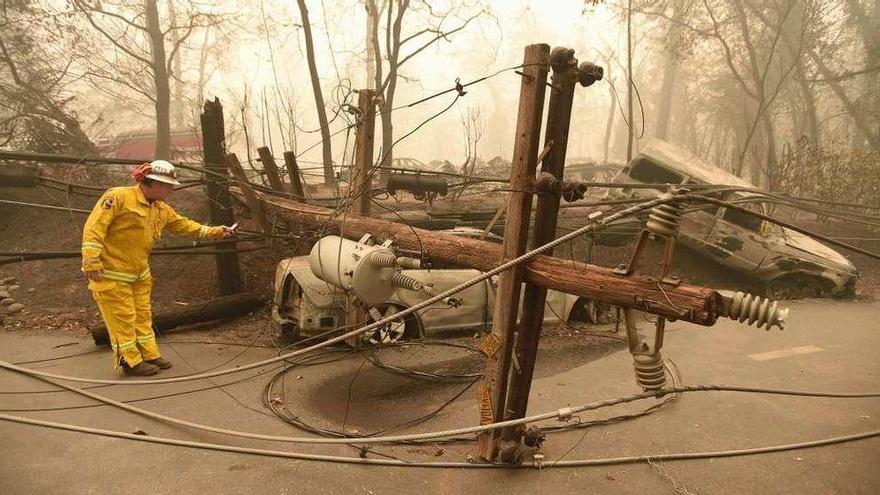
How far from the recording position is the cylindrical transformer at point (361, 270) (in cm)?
465

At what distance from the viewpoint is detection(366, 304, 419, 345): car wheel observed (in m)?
6.65

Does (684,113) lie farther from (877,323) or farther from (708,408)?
(708,408)

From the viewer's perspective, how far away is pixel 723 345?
24.1ft

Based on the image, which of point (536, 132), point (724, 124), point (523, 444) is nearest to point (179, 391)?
point (523, 444)

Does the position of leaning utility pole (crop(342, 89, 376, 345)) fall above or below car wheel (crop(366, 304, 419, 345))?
above

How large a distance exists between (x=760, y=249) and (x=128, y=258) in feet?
34.6

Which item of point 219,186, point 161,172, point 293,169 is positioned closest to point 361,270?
point 161,172

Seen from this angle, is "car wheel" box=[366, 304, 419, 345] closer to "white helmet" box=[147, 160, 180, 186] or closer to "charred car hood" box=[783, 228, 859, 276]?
"white helmet" box=[147, 160, 180, 186]

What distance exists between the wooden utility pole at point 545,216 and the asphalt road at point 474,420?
2.08ft

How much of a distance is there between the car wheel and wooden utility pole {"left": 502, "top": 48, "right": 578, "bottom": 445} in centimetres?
291

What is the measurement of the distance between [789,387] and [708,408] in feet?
4.87

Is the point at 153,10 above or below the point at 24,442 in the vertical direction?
above

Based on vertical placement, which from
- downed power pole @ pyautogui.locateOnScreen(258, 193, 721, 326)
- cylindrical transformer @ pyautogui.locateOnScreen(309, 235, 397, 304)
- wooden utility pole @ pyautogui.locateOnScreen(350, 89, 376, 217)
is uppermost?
wooden utility pole @ pyautogui.locateOnScreen(350, 89, 376, 217)

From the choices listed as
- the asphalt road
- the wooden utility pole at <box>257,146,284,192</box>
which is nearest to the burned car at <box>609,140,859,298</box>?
the asphalt road
